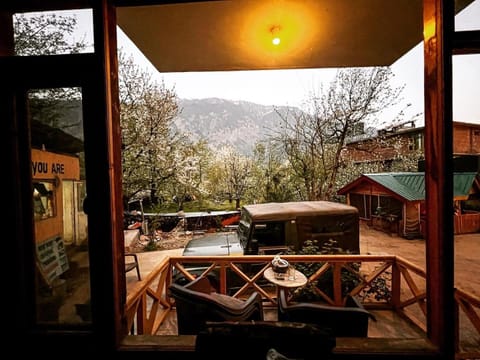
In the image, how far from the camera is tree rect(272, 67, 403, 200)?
7.23 metres

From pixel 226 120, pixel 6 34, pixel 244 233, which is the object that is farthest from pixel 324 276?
pixel 226 120

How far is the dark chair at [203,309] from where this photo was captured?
67.2 inches

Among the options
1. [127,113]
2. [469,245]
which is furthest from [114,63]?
[127,113]

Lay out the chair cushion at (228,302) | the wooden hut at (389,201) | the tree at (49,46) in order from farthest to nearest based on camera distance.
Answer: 1. the wooden hut at (389,201)
2. the chair cushion at (228,302)
3. the tree at (49,46)

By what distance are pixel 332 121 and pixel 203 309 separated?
7430mm

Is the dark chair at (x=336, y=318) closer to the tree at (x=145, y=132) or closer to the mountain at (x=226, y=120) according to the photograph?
the tree at (x=145, y=132)

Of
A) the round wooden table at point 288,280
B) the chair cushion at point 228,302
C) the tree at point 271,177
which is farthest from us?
the tree at point 271,177

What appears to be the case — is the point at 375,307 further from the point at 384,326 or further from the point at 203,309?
the point at 203,309

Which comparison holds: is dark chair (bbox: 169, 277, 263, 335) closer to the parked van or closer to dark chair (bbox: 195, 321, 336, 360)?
dark chair (bbox: 195, 321, 336, 360)

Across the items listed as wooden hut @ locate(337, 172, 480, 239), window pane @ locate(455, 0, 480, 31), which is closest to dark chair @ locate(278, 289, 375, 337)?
window pane @ locate(455, 0, 480, 31)

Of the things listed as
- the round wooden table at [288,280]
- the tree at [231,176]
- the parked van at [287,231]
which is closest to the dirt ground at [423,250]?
the parked van at [287,231]

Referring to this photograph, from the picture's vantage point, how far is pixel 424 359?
111 cm

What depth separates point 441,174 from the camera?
42.8 inches

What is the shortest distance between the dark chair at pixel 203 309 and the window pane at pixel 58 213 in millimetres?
652
